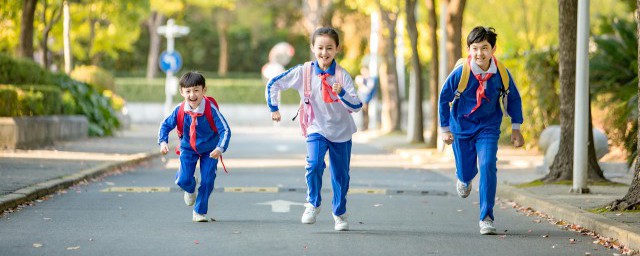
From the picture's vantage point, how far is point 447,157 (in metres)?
25.9

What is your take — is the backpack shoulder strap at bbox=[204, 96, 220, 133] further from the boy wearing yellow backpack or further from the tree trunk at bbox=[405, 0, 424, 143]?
the tree trunk at bbox=[405, 0, 424, 143]

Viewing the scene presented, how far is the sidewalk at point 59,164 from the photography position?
14516mm

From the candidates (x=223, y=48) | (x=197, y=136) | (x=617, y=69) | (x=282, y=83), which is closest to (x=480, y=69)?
(x=282, y=83)

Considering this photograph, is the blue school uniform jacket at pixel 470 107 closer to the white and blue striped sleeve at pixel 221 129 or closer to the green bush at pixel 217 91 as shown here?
the white and blue striped sleeve at pixel 221 129

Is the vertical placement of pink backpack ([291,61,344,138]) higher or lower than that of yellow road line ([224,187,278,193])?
higher

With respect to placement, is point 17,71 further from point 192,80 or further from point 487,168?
point 487,168

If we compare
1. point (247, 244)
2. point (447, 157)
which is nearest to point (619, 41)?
point (447, 157)

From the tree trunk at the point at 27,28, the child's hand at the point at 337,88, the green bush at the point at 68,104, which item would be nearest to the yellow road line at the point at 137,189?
the child's hand at the point at 337,88

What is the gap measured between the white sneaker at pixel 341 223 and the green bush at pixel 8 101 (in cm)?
1349

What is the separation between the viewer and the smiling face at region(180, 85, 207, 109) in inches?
466

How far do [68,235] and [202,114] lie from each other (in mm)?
1855

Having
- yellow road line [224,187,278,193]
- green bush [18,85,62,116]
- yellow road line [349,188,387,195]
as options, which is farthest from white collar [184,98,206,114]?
green bush [18,85,62,116]

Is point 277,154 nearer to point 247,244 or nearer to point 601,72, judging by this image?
point 601,72

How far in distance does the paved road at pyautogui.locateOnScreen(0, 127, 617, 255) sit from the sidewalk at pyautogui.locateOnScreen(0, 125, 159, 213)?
0.23m
